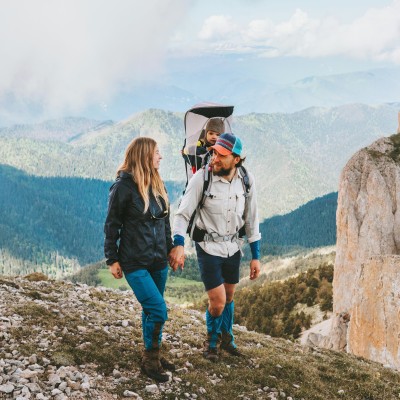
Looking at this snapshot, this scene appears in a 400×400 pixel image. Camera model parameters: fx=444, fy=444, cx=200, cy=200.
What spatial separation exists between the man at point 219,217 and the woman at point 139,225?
1.48ft

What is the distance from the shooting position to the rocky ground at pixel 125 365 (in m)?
8.20

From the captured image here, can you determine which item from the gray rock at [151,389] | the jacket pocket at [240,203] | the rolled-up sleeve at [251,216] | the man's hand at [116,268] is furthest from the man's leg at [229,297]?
the gray rock at [151,389]

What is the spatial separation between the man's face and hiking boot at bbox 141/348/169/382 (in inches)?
148

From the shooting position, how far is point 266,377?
975 cm

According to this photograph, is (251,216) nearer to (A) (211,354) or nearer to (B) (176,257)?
(B) (176,257)

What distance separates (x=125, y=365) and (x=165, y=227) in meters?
3.07

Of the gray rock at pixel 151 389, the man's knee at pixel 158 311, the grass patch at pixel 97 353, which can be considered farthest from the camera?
the grass patch at pixel 97 353

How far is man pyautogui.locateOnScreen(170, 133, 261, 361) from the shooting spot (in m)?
8.70

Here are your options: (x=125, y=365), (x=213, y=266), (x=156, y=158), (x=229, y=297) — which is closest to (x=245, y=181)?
(x=213, y=266)

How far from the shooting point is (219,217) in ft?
29.1

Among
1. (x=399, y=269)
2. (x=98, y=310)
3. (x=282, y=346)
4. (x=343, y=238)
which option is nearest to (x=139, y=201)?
(x=98, y=310)

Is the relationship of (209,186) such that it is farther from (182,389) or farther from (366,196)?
(366,196)

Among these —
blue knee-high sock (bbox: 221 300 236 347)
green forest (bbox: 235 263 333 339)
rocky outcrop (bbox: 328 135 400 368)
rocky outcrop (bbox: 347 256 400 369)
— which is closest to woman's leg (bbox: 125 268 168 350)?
blue knee-high sock (bbox: 221 300 236 347)

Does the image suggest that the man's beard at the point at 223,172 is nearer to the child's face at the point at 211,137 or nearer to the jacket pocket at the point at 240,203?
the jacket pocket at the point at 240,203
